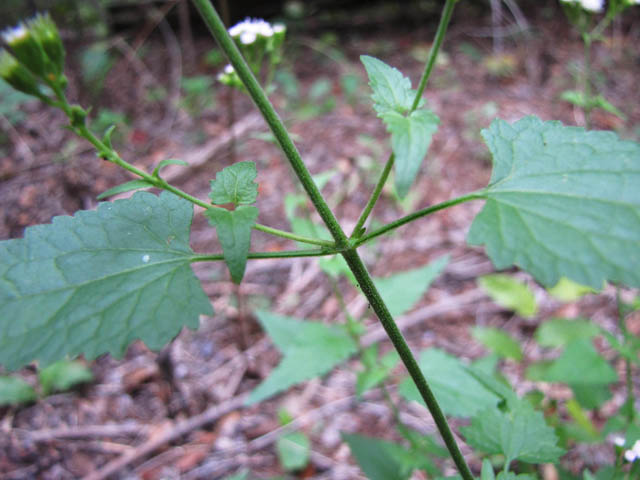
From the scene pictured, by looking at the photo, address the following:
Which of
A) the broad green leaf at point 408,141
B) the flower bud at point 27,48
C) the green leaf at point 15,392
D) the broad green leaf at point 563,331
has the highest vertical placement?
the flower bud at point 27,48

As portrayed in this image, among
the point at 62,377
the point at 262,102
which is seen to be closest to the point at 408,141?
the point at 262,102

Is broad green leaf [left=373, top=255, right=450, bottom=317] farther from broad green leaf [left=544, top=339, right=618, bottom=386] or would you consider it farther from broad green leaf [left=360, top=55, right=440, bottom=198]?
broad green leaf [left=360, top=55, right=440, bottom=198]

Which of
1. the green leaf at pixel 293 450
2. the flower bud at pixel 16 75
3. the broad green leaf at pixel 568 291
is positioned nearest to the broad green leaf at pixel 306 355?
the green leaf at pixel 293 450

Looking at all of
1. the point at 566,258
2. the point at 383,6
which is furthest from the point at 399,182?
the point at 383,6

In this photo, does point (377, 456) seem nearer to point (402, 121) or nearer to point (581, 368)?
point (581, 368)

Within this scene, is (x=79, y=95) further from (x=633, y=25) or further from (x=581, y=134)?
(x=633, y=25)

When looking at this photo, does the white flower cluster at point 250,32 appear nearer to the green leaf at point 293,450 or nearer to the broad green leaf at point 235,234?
the broad green leaf at point 235,234

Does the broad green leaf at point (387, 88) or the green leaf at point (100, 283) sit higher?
the broad green leaf at point (387, 88)

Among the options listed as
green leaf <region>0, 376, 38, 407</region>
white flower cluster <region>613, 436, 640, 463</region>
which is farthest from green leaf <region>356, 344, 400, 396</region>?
green leaf <region>0, 376, 38, 407</region>
